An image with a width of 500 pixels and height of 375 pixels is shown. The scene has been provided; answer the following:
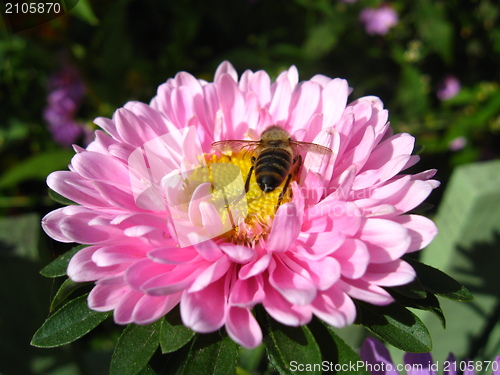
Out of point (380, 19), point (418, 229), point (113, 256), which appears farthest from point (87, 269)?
point (380, 19)

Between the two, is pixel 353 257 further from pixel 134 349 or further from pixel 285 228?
pixel 134 349

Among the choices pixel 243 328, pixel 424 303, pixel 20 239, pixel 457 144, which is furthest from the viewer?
pixel 457 144

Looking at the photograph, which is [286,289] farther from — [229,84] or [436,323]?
[436,323]

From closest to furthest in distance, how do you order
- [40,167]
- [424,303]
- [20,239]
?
[424,303], [20,239], [40,167]

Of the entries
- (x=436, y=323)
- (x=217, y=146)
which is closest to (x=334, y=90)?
(x=217, y=146)

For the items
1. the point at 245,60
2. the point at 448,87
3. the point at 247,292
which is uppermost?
the point at 448,87
